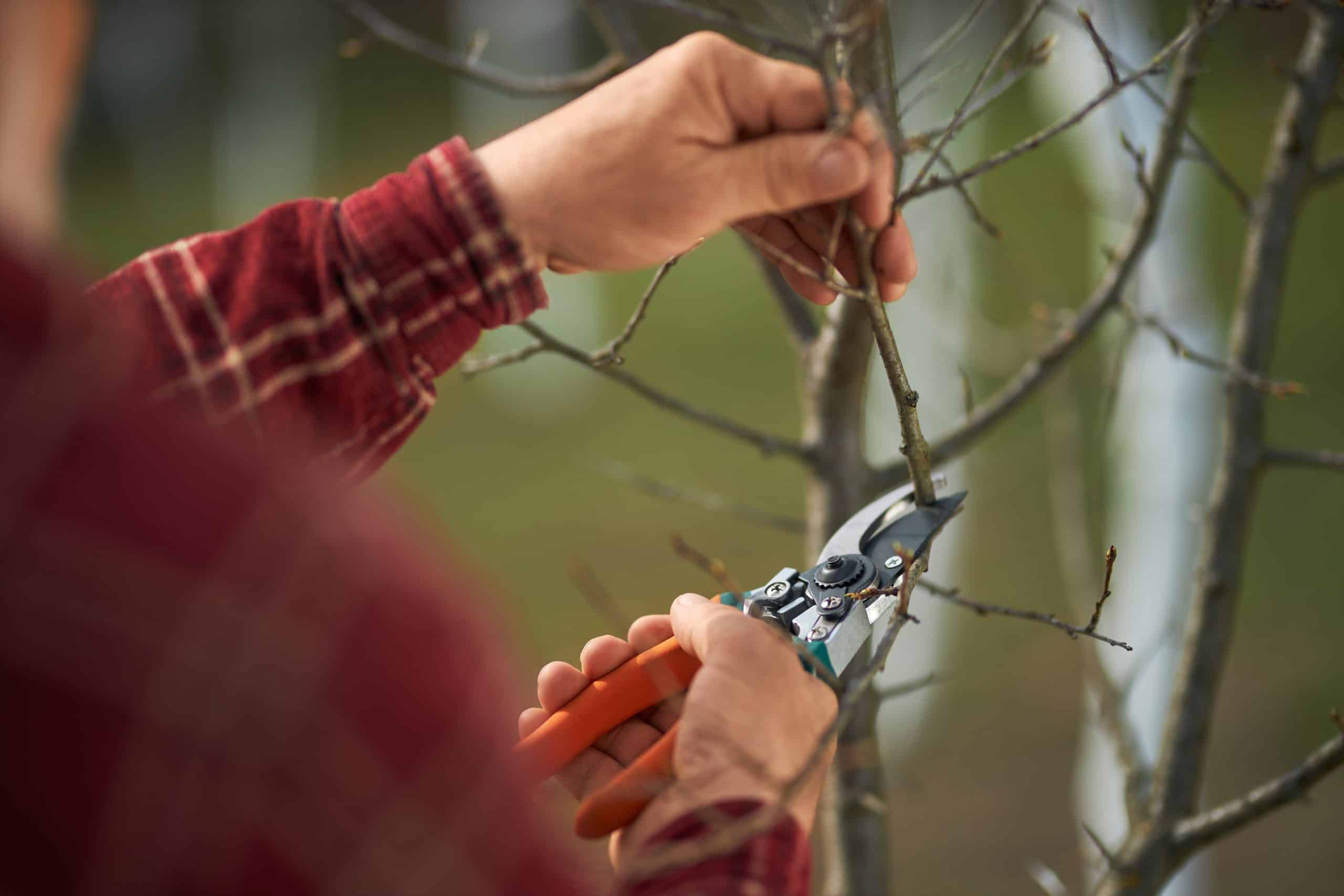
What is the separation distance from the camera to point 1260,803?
86 centimetres

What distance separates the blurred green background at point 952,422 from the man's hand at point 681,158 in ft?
0.79

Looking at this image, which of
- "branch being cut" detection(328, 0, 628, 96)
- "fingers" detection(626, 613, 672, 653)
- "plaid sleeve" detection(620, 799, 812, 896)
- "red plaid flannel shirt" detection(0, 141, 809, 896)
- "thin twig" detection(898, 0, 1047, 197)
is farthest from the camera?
"branch being cut" detection(328, 0, 628, 96)

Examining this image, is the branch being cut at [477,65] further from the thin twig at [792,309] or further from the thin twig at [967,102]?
the thin twig at [967,102]

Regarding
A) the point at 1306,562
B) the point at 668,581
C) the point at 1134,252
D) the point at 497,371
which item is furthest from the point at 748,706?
the point at 497,371

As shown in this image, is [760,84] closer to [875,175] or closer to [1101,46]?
[875,175]

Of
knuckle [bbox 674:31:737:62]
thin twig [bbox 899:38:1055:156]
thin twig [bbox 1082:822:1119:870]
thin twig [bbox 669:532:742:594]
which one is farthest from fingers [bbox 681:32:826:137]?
thin twig [bbox 1082:822:1119:870]

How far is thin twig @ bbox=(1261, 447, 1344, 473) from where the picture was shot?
92 centimetres

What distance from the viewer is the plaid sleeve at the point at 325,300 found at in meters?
0.60

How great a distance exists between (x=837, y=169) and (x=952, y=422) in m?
1.76

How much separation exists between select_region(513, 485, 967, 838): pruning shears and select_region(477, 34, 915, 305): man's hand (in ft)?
0.77

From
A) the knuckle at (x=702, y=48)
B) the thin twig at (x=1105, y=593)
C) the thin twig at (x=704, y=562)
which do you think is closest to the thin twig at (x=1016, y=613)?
the thin twig at (x=1105, y=593)

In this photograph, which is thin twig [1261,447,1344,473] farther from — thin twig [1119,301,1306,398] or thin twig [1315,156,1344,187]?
thin twig [1315,156,1344,187]

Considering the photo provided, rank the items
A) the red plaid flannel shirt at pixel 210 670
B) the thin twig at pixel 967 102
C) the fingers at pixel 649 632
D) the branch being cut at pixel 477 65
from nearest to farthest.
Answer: the red plaid flannel shirt at pixel 210 670 < the thin twig at pixel 967 102 < the fingers at pixel 649 632 < the branch being cut at pixel 477 65

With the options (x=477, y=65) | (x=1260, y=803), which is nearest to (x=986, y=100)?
(x=477, y=65)
